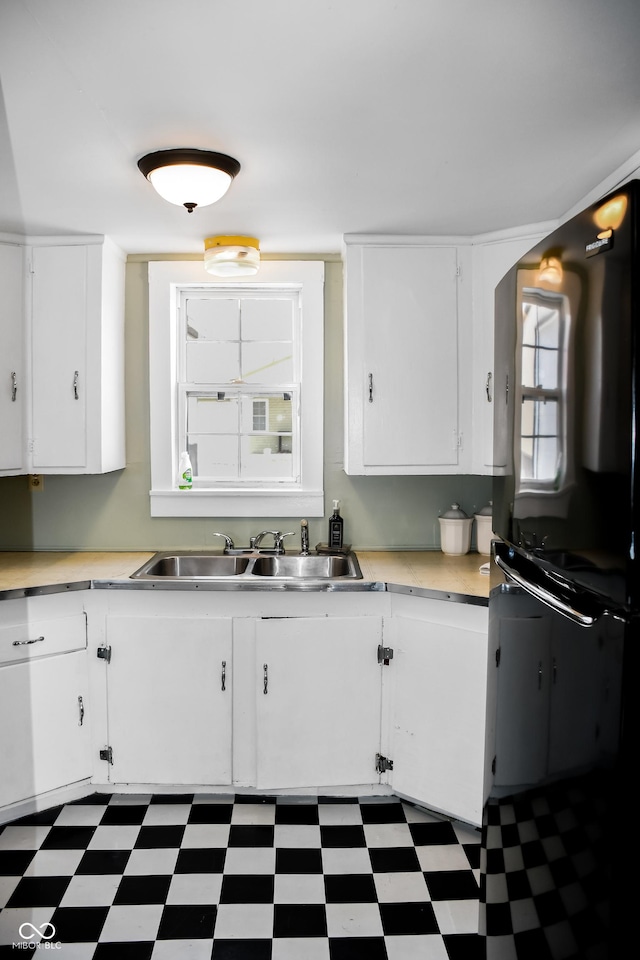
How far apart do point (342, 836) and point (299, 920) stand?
1.57 ft

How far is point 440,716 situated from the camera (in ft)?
8.80

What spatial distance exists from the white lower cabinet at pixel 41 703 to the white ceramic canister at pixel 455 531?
64.0 inches

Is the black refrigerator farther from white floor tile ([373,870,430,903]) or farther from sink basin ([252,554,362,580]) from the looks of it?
sink basin ([252,554,362,580])

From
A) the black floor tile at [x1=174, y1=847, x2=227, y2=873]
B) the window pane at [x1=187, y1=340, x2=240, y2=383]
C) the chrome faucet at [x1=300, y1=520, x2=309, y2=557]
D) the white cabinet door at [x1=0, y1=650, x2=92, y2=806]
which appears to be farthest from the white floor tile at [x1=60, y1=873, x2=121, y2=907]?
the window pane at [x1=187, y1=340, x2=240, y2=383]

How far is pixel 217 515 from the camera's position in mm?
3539


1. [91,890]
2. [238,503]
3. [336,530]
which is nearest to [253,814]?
[91,890]

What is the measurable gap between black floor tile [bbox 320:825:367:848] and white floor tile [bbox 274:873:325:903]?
0.20 m

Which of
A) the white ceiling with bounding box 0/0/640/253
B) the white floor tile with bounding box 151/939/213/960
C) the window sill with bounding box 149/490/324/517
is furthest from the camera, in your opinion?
the window sill with bounding box 149/490/324/517

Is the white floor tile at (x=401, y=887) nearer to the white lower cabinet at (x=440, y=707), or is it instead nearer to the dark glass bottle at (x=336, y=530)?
the white lower cabinet at (x=440, y=707)

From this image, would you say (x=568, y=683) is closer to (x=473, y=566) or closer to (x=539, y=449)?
(x=539, y=449)

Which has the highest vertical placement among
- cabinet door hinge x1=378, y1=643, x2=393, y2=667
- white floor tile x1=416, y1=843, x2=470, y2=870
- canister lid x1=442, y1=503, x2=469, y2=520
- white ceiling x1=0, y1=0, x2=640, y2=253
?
white ceiling x1=0, y1=0, x2=640, y2=253

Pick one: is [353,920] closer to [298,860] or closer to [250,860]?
[298,860]

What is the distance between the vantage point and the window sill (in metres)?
3.53

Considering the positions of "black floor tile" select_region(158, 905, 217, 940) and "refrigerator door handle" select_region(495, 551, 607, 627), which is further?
"black floor tile" select_region(158, 905, 217, 940)
